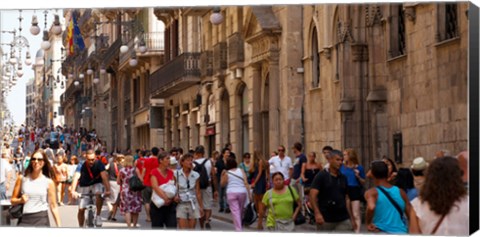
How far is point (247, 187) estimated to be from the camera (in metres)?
21.3

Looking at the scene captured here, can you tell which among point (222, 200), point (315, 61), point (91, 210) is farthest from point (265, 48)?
point (91, 210)

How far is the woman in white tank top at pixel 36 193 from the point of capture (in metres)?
16.8

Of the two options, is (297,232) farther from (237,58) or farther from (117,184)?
(237,58)

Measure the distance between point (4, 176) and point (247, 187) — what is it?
3.86 metres

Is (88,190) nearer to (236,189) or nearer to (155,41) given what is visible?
(236,189)

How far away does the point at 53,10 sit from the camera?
20.2 m

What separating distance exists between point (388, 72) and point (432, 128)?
168 inches

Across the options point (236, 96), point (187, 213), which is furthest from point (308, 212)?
point (236, 96)

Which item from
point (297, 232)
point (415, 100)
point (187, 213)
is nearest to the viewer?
point (297, 232)

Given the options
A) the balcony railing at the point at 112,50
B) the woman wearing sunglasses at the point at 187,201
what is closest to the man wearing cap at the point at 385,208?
the woman wearing sunglasses at the point at 187,201

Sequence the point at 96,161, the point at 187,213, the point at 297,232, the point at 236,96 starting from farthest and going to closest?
the point at 236,96
the point at 96,161
the point at 187,213
the point at 297,232

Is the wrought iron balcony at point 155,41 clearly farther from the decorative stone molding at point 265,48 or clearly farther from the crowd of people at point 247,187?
the crowd of people at point 247,187

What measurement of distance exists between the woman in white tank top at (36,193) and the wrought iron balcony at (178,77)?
45.3 feet

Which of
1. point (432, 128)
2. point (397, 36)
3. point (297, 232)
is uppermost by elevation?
point (397, 36)
